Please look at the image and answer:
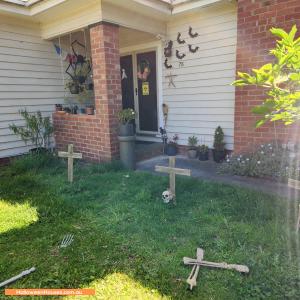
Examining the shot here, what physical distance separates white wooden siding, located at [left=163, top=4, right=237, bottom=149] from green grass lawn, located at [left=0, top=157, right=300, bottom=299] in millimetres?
1781

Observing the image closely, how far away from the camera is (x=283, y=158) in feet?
12.8

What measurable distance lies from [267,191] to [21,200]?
3.32 meters

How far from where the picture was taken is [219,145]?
4.98 metres

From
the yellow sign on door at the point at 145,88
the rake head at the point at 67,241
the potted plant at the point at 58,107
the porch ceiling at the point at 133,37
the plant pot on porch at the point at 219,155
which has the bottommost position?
the rake head at the point at 67,241

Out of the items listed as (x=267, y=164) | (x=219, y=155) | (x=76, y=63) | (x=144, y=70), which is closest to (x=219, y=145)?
(x=219, y=155)

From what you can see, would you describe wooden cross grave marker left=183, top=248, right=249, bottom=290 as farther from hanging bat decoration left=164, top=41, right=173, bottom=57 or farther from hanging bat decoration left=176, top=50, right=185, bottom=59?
hanging bat decoration left=164, top=41, right=173, bottom=57

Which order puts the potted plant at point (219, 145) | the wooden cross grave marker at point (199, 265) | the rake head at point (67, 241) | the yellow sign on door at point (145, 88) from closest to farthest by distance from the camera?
1. the wooden cross grave marker at point (199, 265)
2. the rake head at point (67, 241)
3. the potted plant at point (219, 145)
4. the yellow sign on door at point (145, 88)

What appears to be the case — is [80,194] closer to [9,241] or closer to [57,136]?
[9,241]

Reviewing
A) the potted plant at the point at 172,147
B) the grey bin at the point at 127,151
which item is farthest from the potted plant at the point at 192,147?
the grey bin at the point at 127,151

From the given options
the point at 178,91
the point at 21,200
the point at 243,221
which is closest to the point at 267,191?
the point at 243,221

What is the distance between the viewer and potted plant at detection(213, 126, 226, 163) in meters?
4.98

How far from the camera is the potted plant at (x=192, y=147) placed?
17.9 feet

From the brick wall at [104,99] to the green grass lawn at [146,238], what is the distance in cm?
103

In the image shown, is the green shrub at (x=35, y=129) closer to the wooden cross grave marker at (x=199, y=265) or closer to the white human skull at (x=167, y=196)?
the white human skull at (x=167, y=196)
